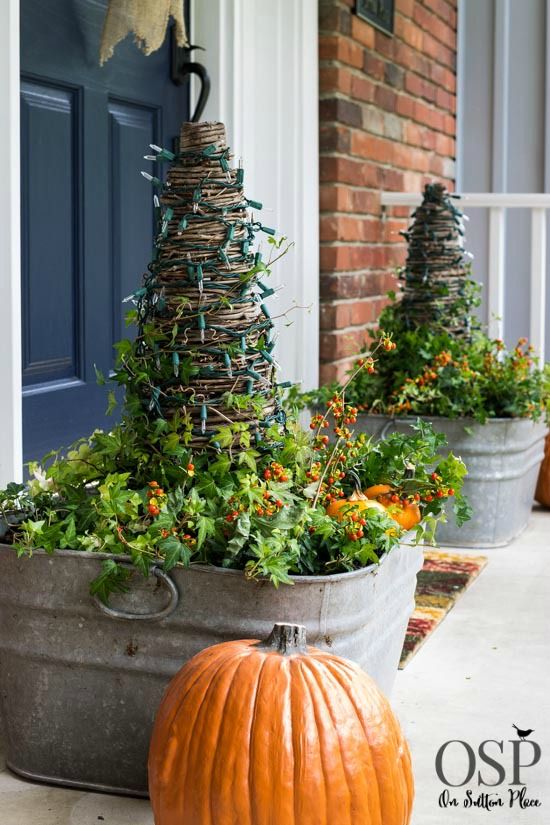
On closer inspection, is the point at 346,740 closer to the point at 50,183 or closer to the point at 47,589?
the point at 47,589

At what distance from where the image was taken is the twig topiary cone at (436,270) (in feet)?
10.8

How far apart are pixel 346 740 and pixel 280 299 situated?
2186 millimetres

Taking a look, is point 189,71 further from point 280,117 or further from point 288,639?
point 288,639

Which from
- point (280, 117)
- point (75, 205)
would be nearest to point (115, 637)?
point (75, 205)

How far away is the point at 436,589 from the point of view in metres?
2.75

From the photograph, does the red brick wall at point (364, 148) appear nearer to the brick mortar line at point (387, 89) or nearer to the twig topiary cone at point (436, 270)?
the brick mortar line at point (387, 89)

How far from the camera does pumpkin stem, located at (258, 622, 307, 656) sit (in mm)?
1475

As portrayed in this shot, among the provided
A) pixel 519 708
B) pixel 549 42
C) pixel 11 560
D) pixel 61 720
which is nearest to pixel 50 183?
pixel 11 560

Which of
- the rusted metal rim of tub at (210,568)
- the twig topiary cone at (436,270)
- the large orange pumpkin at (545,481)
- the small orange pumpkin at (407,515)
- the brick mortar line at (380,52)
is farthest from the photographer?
the large orange pumpkin at (545,481)

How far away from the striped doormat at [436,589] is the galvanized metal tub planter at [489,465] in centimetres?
12

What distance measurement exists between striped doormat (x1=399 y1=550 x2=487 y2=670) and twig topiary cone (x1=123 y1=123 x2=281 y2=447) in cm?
81

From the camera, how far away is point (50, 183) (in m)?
2.53

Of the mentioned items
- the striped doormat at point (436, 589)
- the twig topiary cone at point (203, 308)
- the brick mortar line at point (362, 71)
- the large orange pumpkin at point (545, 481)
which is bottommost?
the striped doormat at point (436, 589)

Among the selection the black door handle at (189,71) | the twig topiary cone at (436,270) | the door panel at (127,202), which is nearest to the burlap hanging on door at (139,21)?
the door panel at (127,202)
